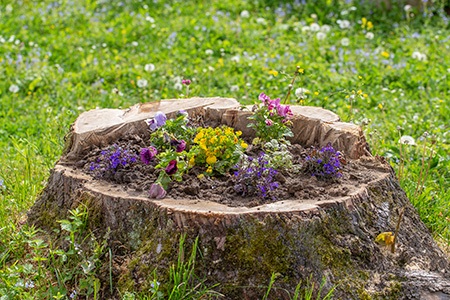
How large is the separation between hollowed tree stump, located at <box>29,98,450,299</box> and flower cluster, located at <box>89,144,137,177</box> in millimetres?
→ 74

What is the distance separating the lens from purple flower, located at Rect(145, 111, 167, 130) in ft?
12.9

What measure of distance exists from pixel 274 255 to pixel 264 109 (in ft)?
3.51

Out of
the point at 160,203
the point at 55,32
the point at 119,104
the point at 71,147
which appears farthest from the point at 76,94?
the point at 160,203

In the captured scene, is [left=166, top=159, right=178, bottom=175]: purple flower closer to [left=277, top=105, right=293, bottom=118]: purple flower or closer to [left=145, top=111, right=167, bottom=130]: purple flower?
[left=145, top=111, right=167, bottom=130]: purple flower

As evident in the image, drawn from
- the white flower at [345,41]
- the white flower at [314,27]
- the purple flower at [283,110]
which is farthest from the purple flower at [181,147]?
the white flower at [314,27]

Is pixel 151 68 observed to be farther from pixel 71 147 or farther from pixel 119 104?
pixel 71 147

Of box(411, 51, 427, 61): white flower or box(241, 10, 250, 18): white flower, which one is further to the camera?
box(241, 10, 250, 18): white flower

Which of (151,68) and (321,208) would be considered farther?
(151,68)

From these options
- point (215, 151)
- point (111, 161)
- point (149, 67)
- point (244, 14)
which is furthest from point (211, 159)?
point (244, 14)

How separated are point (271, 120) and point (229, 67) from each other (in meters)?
3.48

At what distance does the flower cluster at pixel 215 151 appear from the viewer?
12.2 ft

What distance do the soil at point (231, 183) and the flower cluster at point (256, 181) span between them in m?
0.03

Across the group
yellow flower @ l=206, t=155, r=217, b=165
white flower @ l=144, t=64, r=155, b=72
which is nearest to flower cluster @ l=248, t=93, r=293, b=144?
yellow flower @ l=206, t=155, r=217, b=165

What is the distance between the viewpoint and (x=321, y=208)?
334 cm
